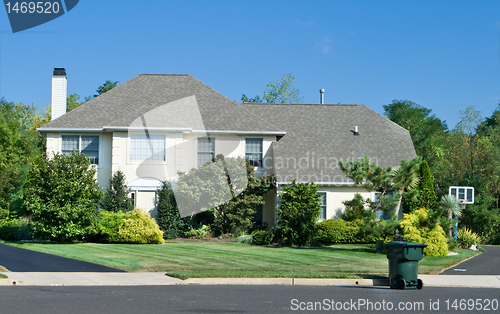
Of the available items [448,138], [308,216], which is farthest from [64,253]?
[448,138]

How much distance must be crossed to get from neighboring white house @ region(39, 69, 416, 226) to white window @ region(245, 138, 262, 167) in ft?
0.18

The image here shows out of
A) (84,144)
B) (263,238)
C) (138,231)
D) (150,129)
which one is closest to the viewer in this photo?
(138,231)

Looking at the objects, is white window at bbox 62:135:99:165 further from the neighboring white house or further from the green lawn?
the green lawn

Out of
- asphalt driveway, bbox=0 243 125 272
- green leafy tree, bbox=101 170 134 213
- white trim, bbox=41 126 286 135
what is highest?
A: white trim, bbox=41 126 286 135

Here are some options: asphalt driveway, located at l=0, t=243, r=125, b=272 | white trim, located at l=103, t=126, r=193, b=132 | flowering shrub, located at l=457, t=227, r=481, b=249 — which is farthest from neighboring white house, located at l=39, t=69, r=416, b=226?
asphalt driveway, located at l=0, t=243, r=125, b=272

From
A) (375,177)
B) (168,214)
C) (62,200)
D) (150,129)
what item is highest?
(150,129)

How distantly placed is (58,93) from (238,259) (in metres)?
17.1

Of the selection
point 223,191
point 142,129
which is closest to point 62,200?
point 142,129

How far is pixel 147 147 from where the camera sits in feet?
82.3

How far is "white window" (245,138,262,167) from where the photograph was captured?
1042 inches

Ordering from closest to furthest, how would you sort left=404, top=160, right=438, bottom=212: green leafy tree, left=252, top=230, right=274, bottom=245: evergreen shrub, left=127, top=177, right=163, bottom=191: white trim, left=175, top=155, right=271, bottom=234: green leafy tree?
left=252, top=230, right=274, bottom=245: evergreen shrub → left=175, top=155, right=271, bottom=234: green leafy tree → left=404, top=160, right=438, bottom=212: green leafy tree → left=127, top=177, right=163, bottom=191: white trim

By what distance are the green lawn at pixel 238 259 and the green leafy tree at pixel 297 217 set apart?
3.20ft

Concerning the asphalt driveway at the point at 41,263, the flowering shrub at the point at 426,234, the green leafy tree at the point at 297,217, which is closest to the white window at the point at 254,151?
the green leafy tree at the point at 297,217

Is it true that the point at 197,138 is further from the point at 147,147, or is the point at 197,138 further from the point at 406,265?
the point at 406,265
